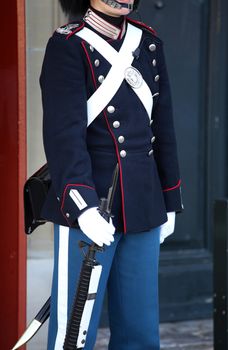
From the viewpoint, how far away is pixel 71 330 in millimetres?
2521

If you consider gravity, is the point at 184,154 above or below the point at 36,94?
below

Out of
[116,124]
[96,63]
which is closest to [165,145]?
[116,124]

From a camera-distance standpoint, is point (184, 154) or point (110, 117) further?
point (184, 154)

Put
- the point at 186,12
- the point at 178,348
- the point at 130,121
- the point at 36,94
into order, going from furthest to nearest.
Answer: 1. the point at 186,12
2. the point at 178,348
3. the point at 36,94
4. the point at 130,121

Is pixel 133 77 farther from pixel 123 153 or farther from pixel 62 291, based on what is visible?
pixel 62 291

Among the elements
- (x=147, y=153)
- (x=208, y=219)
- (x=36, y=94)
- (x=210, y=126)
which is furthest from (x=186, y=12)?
(x=147, y=153)

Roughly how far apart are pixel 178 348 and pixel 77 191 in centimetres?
190

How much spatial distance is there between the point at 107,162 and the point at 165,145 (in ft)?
0.99

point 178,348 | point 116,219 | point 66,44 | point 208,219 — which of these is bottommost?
point 178,348

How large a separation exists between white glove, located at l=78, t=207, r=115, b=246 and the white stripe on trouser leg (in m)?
0.16

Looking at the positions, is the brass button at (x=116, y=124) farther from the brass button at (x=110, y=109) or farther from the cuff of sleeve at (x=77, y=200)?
the cuff of sleeve at (x=77, y=200)

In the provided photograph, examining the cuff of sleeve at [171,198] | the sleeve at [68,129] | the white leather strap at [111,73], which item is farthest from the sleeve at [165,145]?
the sleeve at [68,129]

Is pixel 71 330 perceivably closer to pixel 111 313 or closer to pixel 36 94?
pixel 111 313
